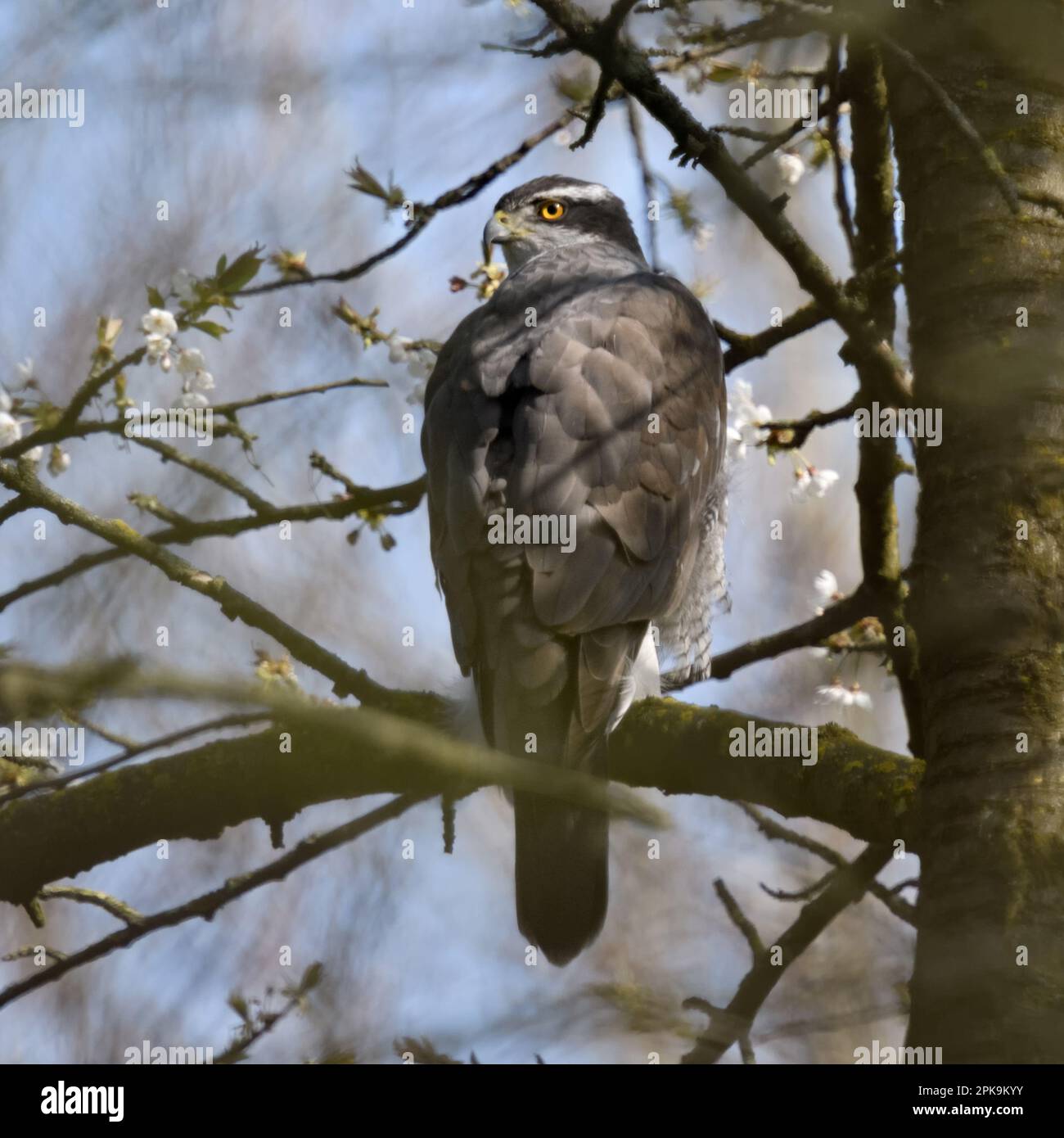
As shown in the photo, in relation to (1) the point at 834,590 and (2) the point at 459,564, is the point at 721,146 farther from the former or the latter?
(1) the point at 834,590

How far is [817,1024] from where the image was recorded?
1225mm

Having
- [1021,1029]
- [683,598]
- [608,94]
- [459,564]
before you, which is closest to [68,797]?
[459,564]

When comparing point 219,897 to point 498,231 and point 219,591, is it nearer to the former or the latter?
point 219,591

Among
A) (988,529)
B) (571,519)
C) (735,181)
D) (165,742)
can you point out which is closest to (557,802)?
(571,519)

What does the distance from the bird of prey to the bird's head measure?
669 millimetres

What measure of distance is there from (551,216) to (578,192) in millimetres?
138

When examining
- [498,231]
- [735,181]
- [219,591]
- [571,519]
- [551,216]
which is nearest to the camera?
[735,181]

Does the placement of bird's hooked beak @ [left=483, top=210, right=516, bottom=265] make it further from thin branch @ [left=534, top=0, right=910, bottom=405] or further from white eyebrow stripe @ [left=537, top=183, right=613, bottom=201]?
thin branch @ [left=534, top=0, right=910, bottom=405]

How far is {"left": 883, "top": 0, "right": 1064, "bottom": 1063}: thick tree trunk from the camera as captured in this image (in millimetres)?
1895

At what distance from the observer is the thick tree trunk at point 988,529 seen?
189cm

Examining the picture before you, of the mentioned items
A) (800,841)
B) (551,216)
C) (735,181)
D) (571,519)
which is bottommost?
(800,841)

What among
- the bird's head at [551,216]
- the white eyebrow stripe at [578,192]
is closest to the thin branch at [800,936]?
the bird's head at [551,216]

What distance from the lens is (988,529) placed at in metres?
2.47

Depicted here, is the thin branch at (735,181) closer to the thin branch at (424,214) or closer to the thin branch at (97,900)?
the thin branch at (424,214)
